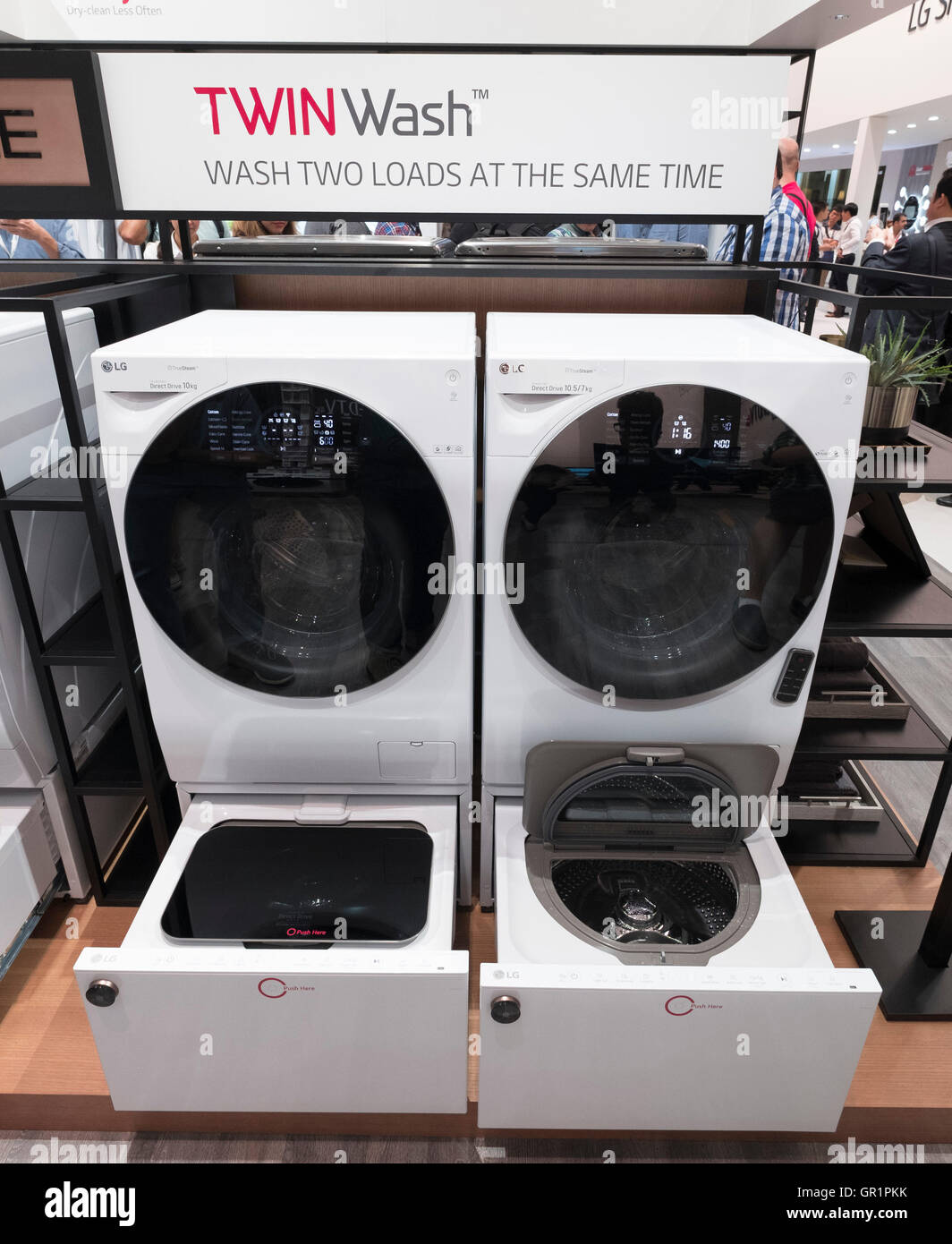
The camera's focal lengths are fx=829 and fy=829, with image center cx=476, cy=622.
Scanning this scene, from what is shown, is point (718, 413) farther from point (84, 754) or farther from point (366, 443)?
point (84, 754)

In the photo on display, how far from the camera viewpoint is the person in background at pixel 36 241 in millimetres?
A: 2783

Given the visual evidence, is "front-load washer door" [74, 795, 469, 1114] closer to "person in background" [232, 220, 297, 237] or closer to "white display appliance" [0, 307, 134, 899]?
"white display appliance" [0, 307, 134, 899]

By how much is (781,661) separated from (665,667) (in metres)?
0.22

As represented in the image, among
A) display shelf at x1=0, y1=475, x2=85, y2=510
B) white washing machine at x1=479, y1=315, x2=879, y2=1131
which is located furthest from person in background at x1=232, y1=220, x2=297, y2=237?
display shelf at x1=0, y1=475, x2=85, y2=510

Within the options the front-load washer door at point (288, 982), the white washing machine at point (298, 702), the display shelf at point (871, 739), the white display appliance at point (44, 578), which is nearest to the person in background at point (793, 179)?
the display shelf at point (871, 739)

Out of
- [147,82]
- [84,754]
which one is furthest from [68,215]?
[84,754]

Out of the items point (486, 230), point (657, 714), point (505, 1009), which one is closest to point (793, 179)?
point (486, 230)

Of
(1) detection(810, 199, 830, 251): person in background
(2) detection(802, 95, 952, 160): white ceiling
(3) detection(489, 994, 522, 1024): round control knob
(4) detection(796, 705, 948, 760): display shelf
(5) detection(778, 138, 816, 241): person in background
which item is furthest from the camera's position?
(1) detection(810, 199, 830, 251): person in background

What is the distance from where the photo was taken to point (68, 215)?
5.77 feet

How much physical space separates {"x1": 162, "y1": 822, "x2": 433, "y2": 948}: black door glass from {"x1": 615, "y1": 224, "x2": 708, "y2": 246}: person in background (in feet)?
9.64

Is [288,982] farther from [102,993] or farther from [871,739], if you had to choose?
[871,739]

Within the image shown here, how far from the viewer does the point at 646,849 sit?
1601 mm

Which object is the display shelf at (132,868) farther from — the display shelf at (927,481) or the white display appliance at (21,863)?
the display shelf at (927,481)

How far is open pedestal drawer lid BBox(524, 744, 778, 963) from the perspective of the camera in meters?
1.53
